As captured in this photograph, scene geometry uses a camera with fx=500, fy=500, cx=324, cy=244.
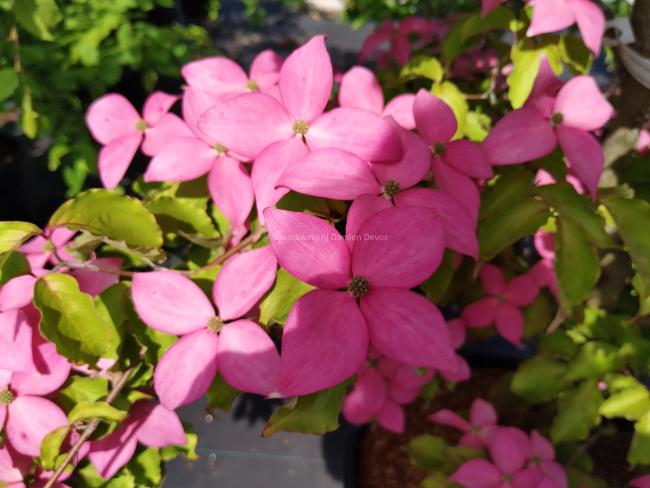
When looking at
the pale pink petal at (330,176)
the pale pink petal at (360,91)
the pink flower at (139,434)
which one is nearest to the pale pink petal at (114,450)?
the pink flower at (139,434)

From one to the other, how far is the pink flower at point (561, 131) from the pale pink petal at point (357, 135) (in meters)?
0.14

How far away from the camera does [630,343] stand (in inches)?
25.4

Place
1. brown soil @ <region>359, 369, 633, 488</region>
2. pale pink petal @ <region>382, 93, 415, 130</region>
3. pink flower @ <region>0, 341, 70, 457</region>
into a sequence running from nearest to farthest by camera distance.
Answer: pink flower @ <region>0, 341, 70, 457</region>
pale pink petal @ <region>382, 93, 415, 130</region>
brown soil @ <region>359, 369, 633, 488</region>

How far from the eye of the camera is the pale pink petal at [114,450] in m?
0.49

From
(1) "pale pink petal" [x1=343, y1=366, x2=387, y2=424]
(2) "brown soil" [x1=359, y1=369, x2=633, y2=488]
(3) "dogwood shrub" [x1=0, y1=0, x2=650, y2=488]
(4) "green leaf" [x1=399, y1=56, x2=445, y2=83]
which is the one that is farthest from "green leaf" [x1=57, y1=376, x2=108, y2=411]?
(2) "brown soil" [x1=359, y1=369, x2=633, y2=488]

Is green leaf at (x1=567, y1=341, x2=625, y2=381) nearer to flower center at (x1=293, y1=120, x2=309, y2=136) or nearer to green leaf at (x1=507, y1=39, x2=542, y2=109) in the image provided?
green leaf at (x1=507, y1=39, x2=542, y2=109)

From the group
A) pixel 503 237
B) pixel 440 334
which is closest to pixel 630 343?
pixel 503 237

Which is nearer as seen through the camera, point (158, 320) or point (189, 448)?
point (158, 320)

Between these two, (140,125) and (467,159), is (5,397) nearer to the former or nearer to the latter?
(140,125)

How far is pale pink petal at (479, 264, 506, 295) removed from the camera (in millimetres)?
771

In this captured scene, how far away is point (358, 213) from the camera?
40cm

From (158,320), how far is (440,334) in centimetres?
24

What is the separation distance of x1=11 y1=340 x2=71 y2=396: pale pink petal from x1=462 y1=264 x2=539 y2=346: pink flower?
22.8 inches

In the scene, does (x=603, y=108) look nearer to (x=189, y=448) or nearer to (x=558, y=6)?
(x=558, y=6)
